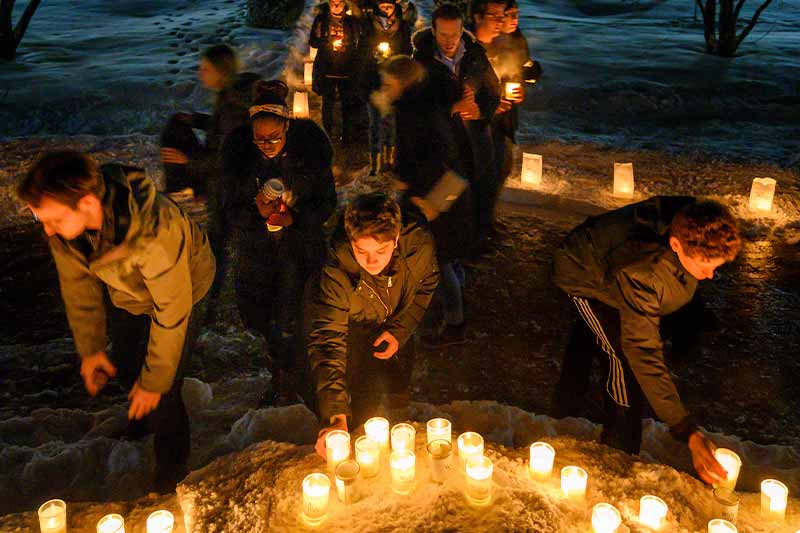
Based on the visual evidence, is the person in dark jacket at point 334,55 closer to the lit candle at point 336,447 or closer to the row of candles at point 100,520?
the lit candle at point 336,447

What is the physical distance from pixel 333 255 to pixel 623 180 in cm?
514

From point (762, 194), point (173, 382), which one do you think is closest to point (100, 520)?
point (173, 382)

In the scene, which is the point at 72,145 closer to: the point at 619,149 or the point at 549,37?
the point at 619,149

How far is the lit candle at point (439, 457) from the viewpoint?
343 centimetres

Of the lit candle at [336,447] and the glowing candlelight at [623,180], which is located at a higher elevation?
the lit candle at [336,447]

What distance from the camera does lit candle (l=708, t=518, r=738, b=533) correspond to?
302 cm

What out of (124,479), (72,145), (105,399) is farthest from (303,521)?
(72,145)

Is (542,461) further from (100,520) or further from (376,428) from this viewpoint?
(100,520)

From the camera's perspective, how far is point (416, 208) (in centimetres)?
527

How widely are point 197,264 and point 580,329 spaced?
6.55 feet

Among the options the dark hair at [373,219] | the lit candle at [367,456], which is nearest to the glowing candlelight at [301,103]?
the dark hair at [373,219]

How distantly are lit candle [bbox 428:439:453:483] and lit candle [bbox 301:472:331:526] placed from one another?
1.68 ft

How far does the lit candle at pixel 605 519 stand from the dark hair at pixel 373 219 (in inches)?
57.7

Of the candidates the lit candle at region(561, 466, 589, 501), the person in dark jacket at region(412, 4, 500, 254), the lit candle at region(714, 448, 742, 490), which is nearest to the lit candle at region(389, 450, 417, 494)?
the lit candle at region(561, 466, 589, 501)
